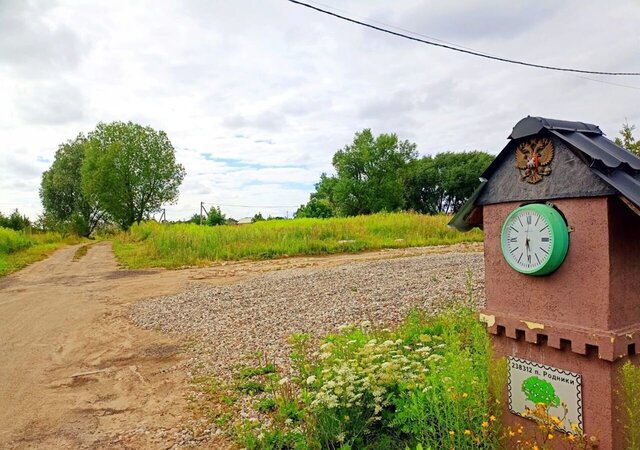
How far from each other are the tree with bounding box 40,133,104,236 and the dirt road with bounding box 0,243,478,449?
3647cm

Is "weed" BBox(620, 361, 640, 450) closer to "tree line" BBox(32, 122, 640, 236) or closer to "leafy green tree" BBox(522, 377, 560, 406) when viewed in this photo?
"leafy green tree" BBox(522, 377, 560, 406)

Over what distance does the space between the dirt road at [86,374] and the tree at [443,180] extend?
3865cm

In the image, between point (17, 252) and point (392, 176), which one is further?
point (392, 176)

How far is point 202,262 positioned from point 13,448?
11.9 m

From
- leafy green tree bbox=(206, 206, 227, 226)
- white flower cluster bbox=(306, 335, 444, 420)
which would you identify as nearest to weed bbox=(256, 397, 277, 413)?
white flower cluster bbox=(306, 335, 444, 420)

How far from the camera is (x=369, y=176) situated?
45344 mm

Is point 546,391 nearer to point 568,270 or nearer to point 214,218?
point 568,270

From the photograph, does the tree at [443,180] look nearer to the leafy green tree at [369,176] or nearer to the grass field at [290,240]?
the leafy green tree at [369,176]

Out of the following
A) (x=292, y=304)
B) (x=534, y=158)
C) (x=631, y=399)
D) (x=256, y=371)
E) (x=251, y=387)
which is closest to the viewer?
(x=631, y=399)

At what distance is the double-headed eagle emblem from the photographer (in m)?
2.38

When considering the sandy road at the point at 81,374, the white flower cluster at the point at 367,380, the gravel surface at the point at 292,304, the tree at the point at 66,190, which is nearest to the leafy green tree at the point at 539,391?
the white flower cluster at the point at 367,380

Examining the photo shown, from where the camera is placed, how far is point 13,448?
12.1ft

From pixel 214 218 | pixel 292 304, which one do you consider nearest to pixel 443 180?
pixel 214 218

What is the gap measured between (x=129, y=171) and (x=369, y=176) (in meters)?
22.0
